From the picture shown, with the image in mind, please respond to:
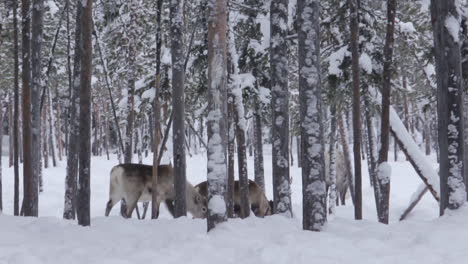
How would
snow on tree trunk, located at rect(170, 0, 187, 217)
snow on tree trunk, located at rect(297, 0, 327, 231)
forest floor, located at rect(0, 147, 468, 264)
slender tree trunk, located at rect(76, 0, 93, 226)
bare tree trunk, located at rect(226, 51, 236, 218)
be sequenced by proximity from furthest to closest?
bare tree trunk, located at rect(226, 51, 236, 218) < snow on tree trunk, located at rect(170, 0, 187, 217) < slender tree trunk, located at rect(76, 0, 93, 226) < snow on tree trunk, located at rect(297, 0, 327, 231) < forest floor, located at rect(0, 147, 468, 264)

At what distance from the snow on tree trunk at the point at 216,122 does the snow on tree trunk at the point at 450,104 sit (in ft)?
11.3

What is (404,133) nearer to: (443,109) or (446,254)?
(443,109)

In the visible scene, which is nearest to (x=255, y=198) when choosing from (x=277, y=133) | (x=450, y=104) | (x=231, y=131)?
(x=231, y=131)

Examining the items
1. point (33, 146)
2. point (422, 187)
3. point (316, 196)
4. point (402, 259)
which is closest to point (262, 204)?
point (422, 187)

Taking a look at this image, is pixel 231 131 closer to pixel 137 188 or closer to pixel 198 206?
pixel 198 206

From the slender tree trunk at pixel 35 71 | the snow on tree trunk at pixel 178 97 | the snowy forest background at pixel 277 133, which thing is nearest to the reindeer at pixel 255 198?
the snowy forest background at pixel 277 133

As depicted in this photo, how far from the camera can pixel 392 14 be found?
11094mm

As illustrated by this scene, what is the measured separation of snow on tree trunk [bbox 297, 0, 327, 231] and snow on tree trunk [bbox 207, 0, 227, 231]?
127cm

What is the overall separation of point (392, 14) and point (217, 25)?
204 inches

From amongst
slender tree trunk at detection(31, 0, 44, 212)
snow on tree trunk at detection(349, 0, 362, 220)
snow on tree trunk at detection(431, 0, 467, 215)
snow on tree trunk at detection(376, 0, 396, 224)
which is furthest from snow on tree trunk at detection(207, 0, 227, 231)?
slender tree trunk at detection(31, 0, 44, 212)

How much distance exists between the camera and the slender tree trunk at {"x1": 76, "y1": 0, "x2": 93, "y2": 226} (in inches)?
360

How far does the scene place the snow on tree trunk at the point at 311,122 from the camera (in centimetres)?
762

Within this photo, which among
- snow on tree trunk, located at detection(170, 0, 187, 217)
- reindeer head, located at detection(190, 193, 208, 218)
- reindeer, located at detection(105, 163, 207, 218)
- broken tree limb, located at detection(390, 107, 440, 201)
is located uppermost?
snow on tree trunk, located at detection(170, 0, 187, 217)

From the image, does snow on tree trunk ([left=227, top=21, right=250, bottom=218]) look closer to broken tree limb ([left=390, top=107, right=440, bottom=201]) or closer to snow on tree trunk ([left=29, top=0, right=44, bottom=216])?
broken tree limb ([left=390, top=107, right=440, bottom=201])
